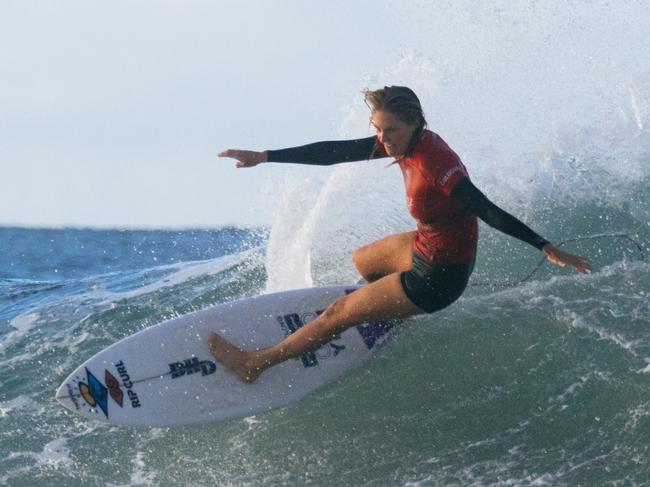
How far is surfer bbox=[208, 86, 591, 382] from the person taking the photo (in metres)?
4.25

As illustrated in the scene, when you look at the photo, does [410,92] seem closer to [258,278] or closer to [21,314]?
[258,278]

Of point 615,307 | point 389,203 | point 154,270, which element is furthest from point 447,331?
point 154,270

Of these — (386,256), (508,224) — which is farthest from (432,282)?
(508,224)

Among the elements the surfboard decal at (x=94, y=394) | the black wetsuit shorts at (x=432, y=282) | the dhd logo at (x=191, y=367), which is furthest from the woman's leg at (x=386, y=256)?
the surfboard decal at (x=94, y=394)

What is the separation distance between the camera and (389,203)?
764 cm

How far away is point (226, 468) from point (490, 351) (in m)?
1.79

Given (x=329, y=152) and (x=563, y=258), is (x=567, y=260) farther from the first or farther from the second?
(x=329, y=152)

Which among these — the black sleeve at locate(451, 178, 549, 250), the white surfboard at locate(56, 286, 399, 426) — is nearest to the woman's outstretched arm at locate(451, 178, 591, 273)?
the black sleeve at locate(451, 178, 549, 250)

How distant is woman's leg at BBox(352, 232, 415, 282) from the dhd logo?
43.9 inches

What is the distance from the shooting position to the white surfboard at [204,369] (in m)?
5.09

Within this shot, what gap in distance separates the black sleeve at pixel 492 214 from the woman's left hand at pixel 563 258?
0.05 m

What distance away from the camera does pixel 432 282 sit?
4.55m

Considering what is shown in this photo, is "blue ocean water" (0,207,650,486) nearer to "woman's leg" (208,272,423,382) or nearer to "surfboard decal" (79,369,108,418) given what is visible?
"surfboard decal" (79,369,108,418)

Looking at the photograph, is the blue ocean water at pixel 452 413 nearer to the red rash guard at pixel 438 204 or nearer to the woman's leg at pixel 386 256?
the woman's leg at pixel 386 256
